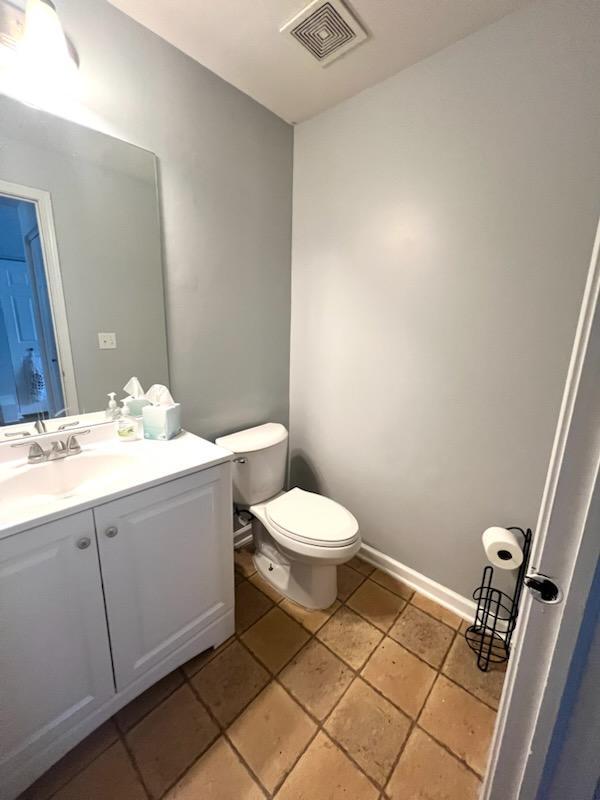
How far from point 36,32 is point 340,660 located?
7.62ft

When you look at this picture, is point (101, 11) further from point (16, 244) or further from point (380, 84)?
point (380, 84)

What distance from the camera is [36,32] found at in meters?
0.93

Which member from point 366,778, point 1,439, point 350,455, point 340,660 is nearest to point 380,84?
point 350,455

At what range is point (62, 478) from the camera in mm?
1104

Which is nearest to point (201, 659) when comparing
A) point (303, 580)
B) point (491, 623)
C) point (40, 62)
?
point (303, 580)

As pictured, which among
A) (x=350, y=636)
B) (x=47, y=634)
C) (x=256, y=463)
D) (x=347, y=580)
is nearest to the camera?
(x=47, y=634)

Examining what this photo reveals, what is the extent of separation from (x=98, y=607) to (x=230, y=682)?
2.03 ft

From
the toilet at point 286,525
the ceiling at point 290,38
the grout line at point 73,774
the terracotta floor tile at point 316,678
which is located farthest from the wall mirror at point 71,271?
the terracotta floor tile at point 316,678

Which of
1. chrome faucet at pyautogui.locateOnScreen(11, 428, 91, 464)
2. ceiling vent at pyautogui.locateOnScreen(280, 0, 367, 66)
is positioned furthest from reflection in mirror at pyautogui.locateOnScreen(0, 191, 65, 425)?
ceiling vent at pyautogui.locateOnScreen(280, 0, 367, 66)

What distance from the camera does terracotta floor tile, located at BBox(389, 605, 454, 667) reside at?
1319 millimetres

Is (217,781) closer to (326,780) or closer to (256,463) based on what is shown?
(326,780)

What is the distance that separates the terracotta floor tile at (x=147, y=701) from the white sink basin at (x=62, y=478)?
2.52 feet

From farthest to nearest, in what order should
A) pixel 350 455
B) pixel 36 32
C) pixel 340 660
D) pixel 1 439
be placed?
pixel 350 455 < pixel 340 660 < pixel 1 439 < pixel 36 32

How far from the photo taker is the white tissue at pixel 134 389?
4.34 ft
